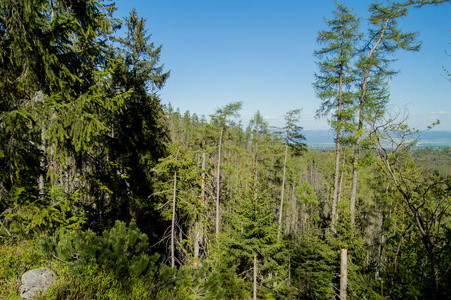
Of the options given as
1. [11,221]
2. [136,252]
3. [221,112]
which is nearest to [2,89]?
[11,221]

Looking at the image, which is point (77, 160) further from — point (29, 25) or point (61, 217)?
point (29, 25)

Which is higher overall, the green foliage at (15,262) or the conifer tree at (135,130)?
the conifer tree at (135,130)

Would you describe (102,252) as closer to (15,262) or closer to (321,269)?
(15,262)

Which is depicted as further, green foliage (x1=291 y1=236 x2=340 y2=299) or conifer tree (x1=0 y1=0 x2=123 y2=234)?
green foliage (x1=291 y1=236 x2=340 y2=299)

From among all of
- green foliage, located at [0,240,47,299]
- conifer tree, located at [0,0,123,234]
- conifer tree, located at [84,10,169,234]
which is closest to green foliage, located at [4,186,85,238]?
conifer tree, located at [0,0,123,234]

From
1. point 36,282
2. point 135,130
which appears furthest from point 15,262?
point 135,130

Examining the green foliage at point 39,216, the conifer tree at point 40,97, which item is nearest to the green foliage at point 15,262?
the green foliage at point 39,216

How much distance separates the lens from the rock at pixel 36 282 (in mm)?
3954

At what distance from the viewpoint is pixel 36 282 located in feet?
13.4

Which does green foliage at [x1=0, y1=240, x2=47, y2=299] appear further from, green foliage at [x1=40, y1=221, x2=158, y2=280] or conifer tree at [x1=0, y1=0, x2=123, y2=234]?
conifer tree at [x1=0, y1=0, x2=123, y2=234]

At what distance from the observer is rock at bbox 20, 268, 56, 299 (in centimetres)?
395

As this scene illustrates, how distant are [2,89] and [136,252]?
14.8 feet

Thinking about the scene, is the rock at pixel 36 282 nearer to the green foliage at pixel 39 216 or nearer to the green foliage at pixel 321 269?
the green foliage at pixel 39 216

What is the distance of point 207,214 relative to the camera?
392 inches
